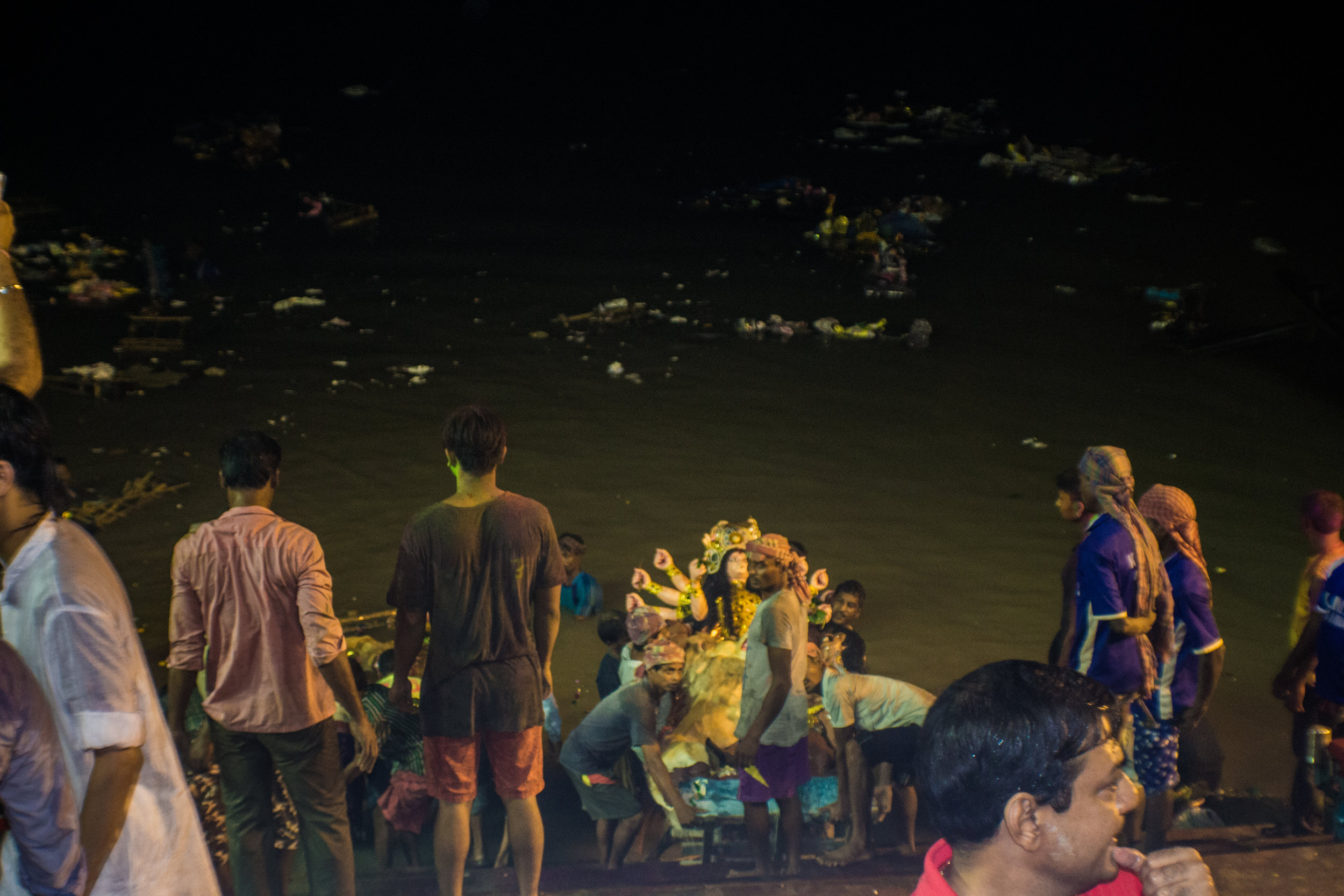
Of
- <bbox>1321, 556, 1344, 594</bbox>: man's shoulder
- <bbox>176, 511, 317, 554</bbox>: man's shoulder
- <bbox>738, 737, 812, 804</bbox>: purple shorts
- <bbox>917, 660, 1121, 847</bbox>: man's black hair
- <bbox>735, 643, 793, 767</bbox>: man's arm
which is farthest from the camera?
<bbox>1321, 556, 1344, 594</bbox>: man's shoulder

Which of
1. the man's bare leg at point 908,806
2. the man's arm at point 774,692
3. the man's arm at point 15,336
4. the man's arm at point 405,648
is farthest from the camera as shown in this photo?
the man's bare leg at point 908,806

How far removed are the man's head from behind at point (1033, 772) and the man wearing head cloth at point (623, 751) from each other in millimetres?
2873

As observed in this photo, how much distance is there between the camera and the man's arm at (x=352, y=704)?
3.53 meters

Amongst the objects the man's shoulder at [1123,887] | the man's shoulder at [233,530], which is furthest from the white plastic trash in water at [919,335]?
the man's shoulder at [1123,887]

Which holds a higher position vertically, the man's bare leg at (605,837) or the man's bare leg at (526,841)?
the man's bare leg at (526,841)

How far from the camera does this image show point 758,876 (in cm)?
389

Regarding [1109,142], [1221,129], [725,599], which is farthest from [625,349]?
[1221,129]

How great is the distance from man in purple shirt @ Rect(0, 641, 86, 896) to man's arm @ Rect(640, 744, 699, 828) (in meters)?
2.77

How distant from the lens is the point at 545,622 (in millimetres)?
3861

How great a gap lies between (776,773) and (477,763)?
3.63ft

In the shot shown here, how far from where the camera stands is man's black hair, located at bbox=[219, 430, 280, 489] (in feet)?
11.5

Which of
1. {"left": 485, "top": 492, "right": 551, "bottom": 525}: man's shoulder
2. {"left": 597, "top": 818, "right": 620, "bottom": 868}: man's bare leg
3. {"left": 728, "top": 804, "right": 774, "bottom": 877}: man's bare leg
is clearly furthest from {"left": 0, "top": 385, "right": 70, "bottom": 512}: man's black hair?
{"left": 597, "top": 818, "right": 620, "bottom": 868}: man's bare leg

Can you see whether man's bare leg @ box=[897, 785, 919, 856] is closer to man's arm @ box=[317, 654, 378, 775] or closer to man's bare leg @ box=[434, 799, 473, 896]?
man's bare leg @ box=[434, 799, 473, 896]

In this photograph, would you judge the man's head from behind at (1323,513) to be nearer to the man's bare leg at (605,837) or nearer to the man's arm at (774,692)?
the man's arm at (774,692)
